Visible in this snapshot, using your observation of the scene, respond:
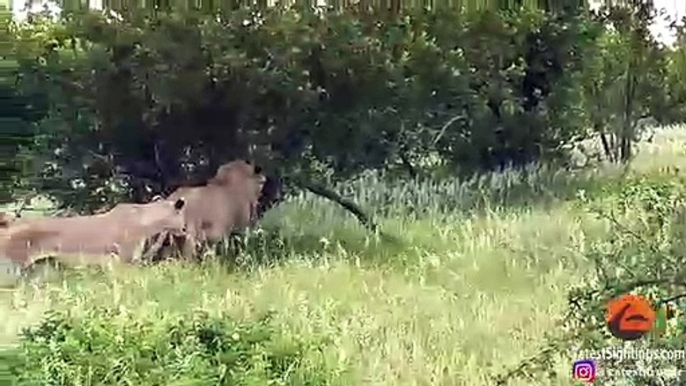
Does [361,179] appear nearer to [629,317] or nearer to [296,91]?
[296,91]

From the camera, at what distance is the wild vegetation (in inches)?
72.9

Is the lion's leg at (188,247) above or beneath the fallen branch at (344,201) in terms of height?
beneath

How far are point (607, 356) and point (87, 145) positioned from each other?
91 centimetres

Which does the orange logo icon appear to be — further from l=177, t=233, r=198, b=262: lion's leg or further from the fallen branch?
l=177, t=233, r=198, b=262: lion's leg

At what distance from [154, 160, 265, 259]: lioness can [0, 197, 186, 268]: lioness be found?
3 cm

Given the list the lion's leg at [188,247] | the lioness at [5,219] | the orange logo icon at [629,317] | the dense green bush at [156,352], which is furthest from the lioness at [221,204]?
the orange logo icon at [629,317]

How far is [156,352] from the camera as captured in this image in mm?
1856

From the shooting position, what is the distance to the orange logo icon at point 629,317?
1.91 meters

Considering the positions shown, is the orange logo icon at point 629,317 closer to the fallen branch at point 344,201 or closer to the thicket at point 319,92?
the thicket at point 319,92

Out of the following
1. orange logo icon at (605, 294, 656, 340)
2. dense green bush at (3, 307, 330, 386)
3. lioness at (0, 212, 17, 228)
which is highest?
lioness at (0, 212, 17, 228)

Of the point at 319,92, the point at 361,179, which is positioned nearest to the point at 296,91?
the point at 319,92

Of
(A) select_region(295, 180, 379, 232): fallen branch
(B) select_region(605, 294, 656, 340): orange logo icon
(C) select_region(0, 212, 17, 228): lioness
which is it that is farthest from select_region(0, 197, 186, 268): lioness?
(B) select_region(605, 294, 656, 340): orange logo icon

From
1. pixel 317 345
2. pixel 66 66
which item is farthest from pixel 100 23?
pixel 317 345

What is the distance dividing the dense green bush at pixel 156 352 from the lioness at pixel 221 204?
0.13 m
